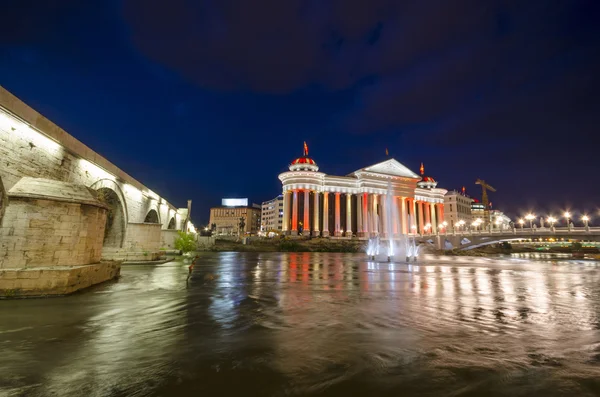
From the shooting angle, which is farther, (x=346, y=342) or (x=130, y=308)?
(x=130, y=308)

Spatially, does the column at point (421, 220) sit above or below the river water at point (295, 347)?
above

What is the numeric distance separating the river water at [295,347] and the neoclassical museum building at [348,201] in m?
63.6

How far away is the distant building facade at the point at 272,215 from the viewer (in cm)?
12895

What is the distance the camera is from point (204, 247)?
50750 mm

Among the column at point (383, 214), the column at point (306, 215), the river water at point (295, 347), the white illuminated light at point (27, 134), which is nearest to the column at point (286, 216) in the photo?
the column at point (306, 215)

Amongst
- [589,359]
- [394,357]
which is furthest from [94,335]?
[589,359]

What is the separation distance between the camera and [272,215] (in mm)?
134500

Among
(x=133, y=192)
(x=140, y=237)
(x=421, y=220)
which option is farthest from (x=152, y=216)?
(x=421, y=220)

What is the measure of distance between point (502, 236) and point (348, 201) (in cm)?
3748

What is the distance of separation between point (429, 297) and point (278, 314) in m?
5.66

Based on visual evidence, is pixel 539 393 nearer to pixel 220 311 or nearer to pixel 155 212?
pixel 220 311

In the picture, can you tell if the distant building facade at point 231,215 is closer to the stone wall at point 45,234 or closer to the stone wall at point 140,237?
the stone wall at point 140,237

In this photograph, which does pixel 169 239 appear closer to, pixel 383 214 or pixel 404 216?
pixel 383 214

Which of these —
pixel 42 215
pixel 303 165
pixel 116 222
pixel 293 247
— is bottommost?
pixel 293 247
